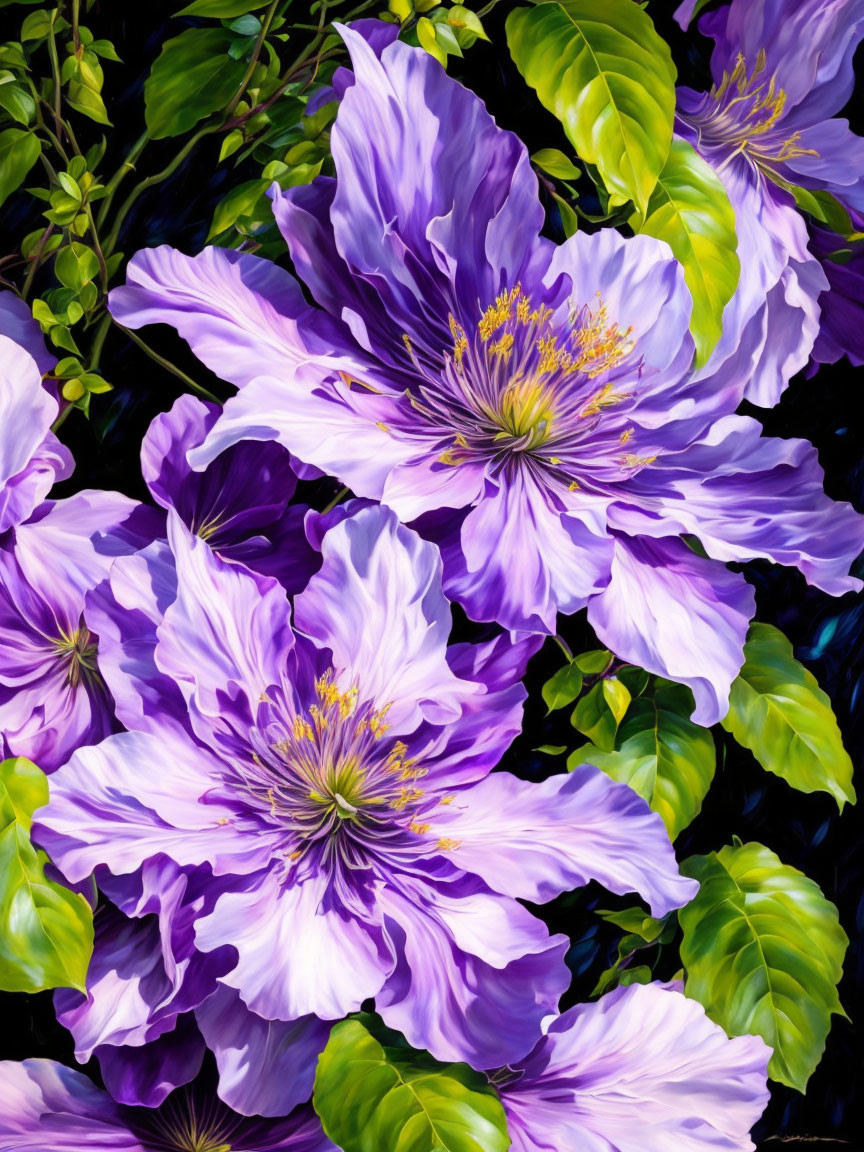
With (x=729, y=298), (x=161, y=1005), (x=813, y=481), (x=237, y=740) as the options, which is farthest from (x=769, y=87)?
(x=161, y=1005)

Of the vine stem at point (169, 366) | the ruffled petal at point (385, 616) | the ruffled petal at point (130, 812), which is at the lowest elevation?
the ruffled petal at point (130, 812)

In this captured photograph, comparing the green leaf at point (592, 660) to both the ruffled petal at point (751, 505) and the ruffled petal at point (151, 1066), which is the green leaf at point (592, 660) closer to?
the ruffled petal at point (751, 505)

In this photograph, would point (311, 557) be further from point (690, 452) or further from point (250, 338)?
point (690, 452)

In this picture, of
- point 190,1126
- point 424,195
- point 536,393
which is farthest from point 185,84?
point 190,1126

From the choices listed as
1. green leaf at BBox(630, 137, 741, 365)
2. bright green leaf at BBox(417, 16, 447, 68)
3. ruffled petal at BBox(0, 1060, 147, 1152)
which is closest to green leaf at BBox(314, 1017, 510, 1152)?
ruffled petal at BBox(0, 1060, 147, 1152)

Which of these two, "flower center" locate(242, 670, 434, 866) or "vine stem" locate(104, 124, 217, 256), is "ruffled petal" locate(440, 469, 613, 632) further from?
"vine stem" locate(104, 124, 217, 256)

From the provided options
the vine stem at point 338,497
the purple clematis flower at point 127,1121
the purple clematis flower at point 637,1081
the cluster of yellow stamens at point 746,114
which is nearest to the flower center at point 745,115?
the cluster of yellow stamens at point 746,114
